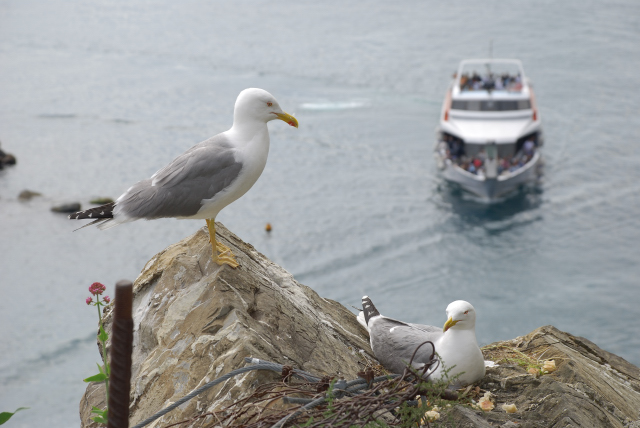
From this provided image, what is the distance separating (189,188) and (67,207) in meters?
29.6

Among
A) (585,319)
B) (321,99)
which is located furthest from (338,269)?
(321,99)

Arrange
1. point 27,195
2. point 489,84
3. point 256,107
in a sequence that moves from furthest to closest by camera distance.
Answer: point 489,84, point 27,195, point 256,107

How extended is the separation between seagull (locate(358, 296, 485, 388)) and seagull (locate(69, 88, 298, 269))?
98.9 inches

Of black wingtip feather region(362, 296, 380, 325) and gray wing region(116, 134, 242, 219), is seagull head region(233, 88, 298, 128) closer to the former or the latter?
gray wing region(116, 134, 242, 219)

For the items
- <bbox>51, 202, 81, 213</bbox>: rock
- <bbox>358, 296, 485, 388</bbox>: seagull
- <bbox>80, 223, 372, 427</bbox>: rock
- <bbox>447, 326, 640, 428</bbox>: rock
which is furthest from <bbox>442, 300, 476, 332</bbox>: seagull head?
<bbox>51, 202, 81, 213</bbox>: rock

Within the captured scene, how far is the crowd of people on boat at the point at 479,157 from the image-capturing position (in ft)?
116

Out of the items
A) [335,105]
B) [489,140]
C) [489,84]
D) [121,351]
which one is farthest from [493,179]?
[121,351]

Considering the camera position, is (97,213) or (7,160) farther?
(7,160)

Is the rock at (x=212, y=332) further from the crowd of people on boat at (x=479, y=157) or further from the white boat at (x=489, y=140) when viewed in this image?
the crowd of people on boat at (x=479, y=157)

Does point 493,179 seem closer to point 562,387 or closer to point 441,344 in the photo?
point 441,344

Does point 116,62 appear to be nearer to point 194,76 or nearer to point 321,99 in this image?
point 194,76

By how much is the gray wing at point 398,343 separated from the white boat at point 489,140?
27.6m

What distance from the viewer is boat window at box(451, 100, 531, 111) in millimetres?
36594

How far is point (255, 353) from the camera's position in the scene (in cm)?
636
